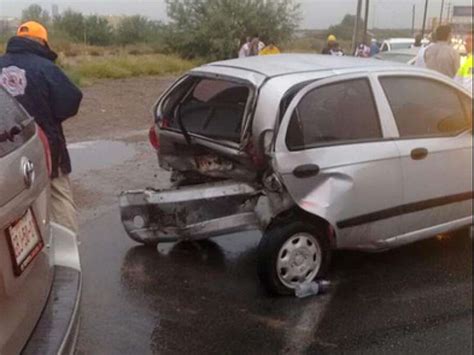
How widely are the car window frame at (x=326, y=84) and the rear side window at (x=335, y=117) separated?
2 centimetres

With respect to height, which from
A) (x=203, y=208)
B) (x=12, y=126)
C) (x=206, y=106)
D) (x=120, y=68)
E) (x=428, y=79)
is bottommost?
(x=120, y=68)

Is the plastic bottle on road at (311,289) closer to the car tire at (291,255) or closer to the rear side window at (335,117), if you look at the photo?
the car tire at (291,255)

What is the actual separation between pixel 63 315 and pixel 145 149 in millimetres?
7468

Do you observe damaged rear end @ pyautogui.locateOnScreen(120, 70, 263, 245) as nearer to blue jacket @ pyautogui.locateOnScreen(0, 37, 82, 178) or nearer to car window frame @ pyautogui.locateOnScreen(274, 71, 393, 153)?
car window frame @ pyautogui.locateOnScreen(274, 71, 393, 153)

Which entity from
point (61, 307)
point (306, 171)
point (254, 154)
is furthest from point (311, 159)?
point (61, 307)

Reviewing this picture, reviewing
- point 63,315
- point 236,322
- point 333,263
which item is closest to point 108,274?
point 236,322

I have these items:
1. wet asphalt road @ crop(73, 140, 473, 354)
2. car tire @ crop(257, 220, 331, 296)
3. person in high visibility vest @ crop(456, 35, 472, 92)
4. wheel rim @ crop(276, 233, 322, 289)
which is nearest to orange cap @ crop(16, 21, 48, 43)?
wet asphalt road @ crop(73, 140, 473, 354)

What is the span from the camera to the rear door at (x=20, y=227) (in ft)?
7.38

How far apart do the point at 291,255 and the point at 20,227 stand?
2.59 meters

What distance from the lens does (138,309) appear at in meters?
4.52

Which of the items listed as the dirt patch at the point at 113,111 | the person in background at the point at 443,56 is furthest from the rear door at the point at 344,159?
the dirt patch at the point at 113,111

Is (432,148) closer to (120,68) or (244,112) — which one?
(244,112)

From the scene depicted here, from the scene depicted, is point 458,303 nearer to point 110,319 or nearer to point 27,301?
point 110,319

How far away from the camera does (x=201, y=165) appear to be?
542 cm
